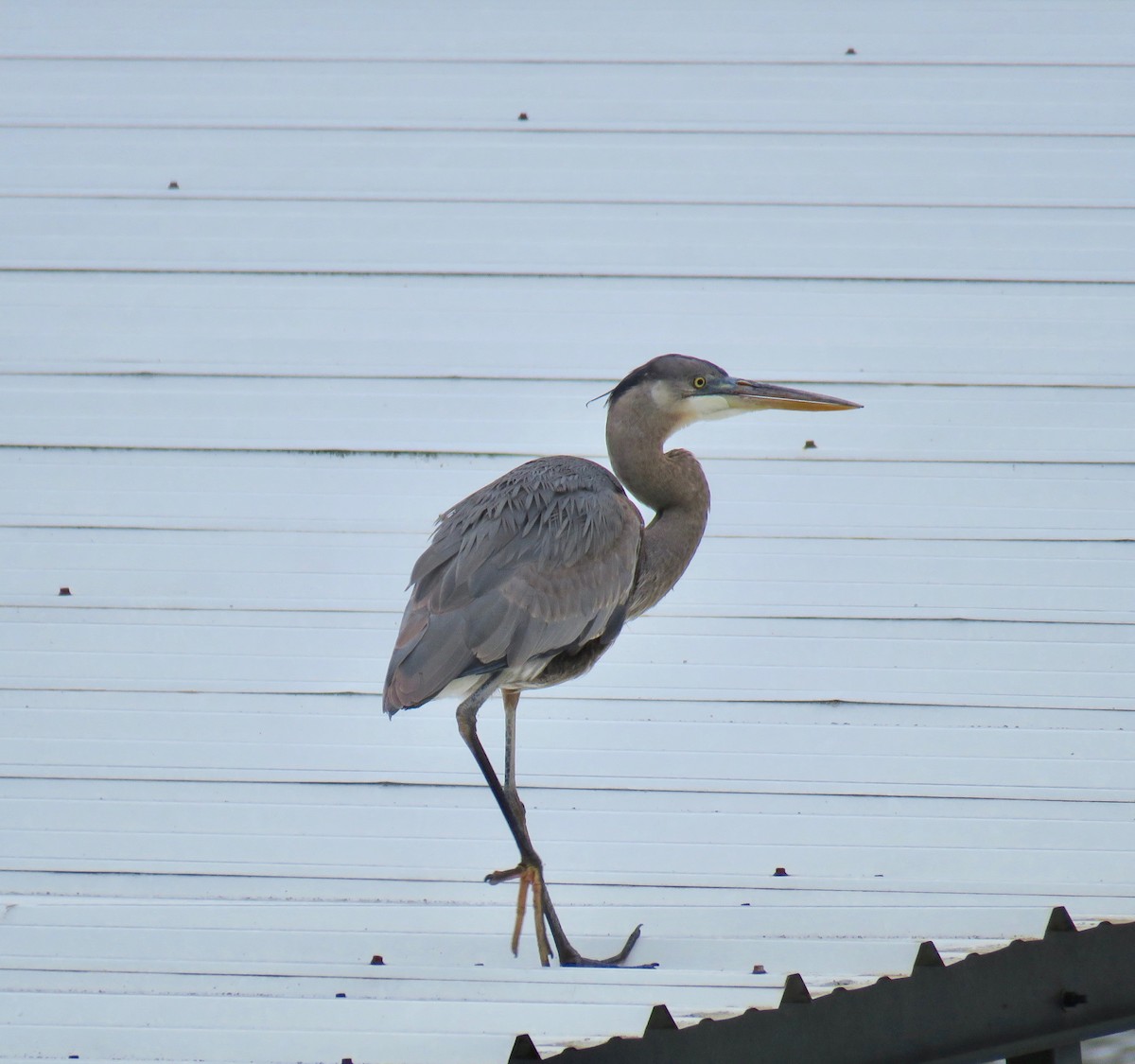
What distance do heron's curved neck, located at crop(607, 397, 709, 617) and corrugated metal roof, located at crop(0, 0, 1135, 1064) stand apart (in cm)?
21

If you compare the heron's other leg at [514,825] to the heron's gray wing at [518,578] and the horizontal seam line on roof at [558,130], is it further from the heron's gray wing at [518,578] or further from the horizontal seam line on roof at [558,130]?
the horizontal seam line on roof at [558,130]

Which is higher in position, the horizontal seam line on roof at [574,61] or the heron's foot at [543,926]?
the horizontal seam line on roof at [574,61]

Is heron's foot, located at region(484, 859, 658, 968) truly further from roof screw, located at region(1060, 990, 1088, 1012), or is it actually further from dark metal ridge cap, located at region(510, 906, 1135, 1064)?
roof screw, located at region(1060, 990, 1088, 1012)

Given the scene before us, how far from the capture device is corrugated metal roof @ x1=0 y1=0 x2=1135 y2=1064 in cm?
261

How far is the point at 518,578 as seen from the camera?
8.92ft

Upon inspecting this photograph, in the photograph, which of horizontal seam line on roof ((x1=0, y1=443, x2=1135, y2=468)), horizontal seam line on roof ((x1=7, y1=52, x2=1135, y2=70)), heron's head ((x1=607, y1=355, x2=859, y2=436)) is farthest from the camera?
horizontal seam line on roof ((x1=7, y1=52, x2=1135, y2=70))

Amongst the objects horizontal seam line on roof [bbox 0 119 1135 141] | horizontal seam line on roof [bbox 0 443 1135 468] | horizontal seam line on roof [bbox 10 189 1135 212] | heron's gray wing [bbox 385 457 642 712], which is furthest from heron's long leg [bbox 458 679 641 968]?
horizontal seam line on roof [bbox 0 119 1135 141]

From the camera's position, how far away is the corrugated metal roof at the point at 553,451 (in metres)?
2.61

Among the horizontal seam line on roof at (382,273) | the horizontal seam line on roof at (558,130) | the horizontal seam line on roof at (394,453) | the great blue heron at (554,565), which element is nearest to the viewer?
the great blue heron at (554,565)

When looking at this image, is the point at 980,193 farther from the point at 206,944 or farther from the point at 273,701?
the point at 206,944

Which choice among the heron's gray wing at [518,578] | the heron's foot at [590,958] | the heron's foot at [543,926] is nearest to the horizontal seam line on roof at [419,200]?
the heron's gray wing at [518,578]

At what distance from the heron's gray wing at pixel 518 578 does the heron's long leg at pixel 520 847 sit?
0.12m

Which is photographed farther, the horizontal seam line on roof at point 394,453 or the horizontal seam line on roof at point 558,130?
the horizontal seam line on roof at point 558,130

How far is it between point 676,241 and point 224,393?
1.28 meters
